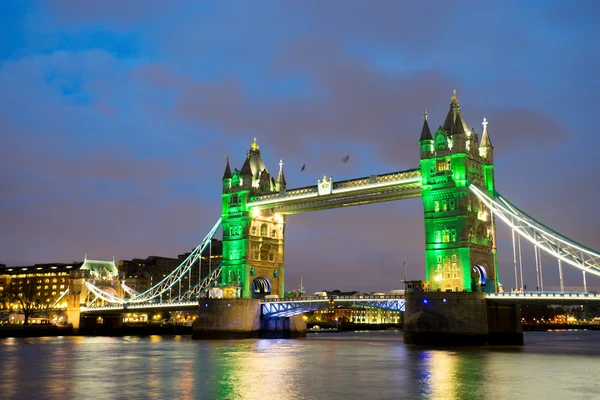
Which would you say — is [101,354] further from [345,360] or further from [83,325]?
[83,325]

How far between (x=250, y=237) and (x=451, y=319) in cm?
3164

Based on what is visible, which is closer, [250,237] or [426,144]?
[426,144]

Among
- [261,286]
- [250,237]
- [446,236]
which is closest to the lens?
[446,236]

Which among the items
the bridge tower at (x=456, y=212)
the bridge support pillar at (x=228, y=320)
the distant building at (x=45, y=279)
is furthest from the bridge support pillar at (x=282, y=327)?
the distant building at (x=45, y=279)

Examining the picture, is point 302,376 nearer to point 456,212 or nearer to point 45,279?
point 456,212

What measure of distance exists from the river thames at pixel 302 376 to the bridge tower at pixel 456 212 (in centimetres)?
1188

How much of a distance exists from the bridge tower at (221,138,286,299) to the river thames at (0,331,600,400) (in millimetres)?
30096

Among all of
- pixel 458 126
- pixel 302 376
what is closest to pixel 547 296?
pixel 458 126

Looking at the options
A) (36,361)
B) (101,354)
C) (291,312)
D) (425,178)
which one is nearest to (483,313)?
(425,178)

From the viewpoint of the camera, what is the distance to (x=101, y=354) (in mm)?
54625

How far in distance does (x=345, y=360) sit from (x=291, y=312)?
31538mm

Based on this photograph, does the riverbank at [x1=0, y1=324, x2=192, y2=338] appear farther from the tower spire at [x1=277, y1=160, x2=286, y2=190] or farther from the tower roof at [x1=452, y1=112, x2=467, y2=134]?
the tower roof at [x1=452, y1=112, x2=467, y2=134]

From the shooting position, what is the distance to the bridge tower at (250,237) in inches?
3241

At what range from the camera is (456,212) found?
63188 millimetres
